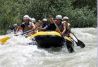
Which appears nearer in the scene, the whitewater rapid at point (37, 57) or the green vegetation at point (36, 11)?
the whitewater rapid at point (37, 57)

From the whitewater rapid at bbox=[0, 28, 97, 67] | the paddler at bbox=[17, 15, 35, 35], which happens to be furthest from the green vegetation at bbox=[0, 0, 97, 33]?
the whitewater rapid at bbox=[0, 28, 97, 67]

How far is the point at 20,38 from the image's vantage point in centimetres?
1224

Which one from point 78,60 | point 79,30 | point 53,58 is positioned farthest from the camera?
point 79,30

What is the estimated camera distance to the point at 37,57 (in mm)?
9727

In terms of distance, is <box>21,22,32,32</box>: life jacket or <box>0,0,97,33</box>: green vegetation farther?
<box>0,0,97,33</box>: green vegetation

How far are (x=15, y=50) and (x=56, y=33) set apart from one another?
4.70 ft

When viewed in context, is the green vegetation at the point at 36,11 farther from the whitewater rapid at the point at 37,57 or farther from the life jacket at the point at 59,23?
the life jacket at the point at 59,23

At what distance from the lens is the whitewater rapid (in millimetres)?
8360

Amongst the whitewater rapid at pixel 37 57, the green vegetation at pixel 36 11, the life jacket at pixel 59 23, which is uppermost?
the life jacket at pixel 59 23

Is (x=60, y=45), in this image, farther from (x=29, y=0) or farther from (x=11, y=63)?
(x=29, y=0)

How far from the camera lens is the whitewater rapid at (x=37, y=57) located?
27.4 feet

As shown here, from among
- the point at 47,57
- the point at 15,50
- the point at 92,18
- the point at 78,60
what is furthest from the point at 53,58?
the point at 92,18

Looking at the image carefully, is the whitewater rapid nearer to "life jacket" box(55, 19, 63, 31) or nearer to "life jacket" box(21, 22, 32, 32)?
"life jacket" box(21, 22, 32, 32)

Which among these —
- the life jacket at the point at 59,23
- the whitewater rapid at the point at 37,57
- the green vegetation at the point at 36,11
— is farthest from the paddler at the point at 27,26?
the green vegetation at the point at 36,11
